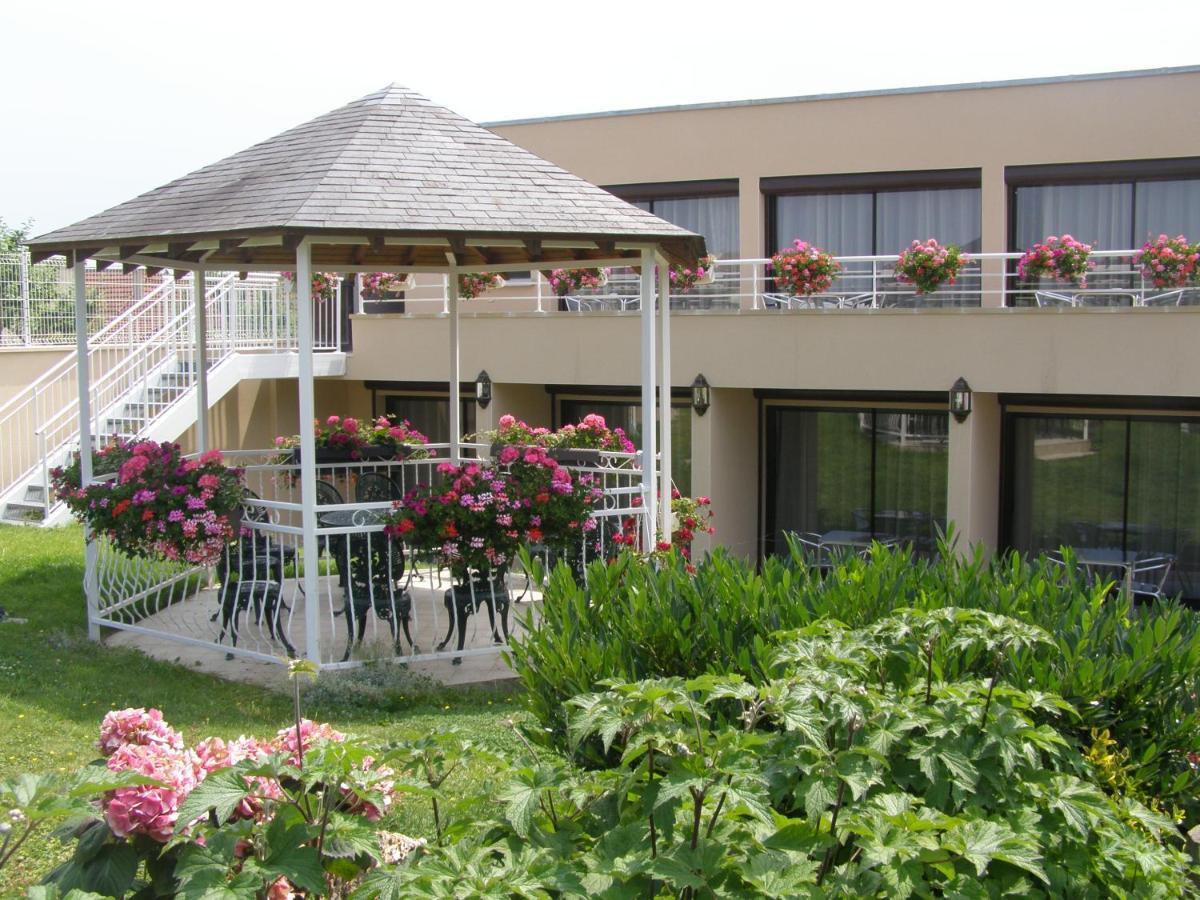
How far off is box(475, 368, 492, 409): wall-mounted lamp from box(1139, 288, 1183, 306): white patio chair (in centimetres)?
→ 881

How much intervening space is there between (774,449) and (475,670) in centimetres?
1032

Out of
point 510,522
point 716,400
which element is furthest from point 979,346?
point 510,522

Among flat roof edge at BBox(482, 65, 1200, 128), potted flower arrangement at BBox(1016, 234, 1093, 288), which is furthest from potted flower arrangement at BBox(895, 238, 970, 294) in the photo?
flat roof edge at BBox(482, 65, 1200, 128)

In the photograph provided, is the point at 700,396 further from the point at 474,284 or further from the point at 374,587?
the point at 374,587

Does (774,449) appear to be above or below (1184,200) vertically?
below

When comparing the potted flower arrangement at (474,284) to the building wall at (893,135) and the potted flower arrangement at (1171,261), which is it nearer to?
the building wall at (893,135)

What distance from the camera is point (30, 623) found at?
10.3m

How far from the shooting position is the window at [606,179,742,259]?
1956 centimetres

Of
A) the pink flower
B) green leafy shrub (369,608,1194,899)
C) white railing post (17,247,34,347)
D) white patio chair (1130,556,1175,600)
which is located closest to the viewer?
green leafy shrub (369,608,1194,899)

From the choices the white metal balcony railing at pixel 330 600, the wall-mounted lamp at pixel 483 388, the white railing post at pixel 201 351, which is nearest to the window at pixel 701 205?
the wall-mounted lamp at pixel 483 388

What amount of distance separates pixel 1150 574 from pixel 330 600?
1128cm

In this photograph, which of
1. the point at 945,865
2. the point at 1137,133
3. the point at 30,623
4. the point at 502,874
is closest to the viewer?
the point at 502,874

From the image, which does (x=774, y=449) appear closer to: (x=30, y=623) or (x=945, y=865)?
(x=30, y=623)

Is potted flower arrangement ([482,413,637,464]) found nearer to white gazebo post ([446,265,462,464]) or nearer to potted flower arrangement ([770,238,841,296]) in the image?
white gazebo post ([446,265,462,464])
